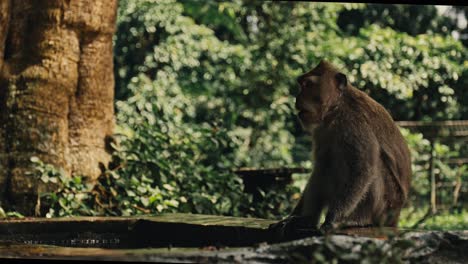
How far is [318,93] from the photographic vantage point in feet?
16.8

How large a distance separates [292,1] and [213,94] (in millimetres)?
2319

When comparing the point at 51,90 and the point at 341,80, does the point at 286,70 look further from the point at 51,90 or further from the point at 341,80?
the point at 341,80

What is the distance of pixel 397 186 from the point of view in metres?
5.17

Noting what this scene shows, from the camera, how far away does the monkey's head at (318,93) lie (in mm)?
5102

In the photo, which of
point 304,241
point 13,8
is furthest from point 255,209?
point 304,241

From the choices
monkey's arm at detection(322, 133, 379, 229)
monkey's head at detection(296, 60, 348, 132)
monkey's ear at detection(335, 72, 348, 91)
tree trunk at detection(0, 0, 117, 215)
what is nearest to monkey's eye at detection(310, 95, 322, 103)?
monkey's head at detection(296, 60, 348, 132)

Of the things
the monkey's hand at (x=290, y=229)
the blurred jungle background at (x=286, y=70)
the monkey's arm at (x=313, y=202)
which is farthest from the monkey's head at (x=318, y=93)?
the blurred jungle background at (x=286, y=70)

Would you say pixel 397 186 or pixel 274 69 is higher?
pixel 274 69

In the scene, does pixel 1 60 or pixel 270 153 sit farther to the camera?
pixel 270 153

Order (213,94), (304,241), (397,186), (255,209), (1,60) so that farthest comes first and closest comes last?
(213,94), (255,209), (1,60), (397,186), (304,241)

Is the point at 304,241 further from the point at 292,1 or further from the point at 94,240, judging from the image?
the point at 292,1

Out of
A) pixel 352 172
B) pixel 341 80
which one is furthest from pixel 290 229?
pixel 341 80

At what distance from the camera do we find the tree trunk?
6734 mm

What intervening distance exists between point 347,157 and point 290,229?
599 millimetres
